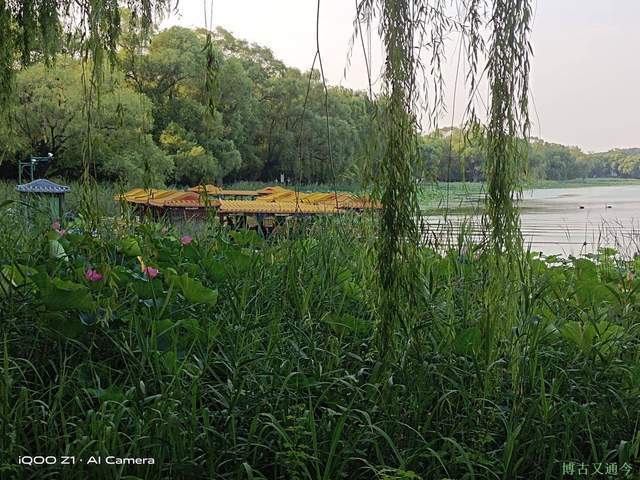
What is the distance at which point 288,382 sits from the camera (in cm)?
130

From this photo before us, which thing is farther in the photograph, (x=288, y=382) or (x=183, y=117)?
(x=183, y=117)

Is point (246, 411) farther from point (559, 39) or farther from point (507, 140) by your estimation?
point (559, 39)

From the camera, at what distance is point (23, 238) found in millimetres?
2184

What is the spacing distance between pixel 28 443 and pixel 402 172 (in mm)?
758

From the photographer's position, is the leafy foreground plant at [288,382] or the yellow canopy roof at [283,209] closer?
the leafy foreground plant at [288,382]

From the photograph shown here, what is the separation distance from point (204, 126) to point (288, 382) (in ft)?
1.77

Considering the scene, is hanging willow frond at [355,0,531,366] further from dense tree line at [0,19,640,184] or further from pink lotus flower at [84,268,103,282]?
pink lotus flower at [84,268,103,282]

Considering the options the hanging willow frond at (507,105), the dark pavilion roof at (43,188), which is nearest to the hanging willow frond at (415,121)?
the hanging willow frond at (507,105)

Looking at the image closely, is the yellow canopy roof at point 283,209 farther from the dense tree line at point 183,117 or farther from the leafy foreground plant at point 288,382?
the leafy foreground plant at point 288,382

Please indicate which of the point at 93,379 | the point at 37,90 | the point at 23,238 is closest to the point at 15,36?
the point at 23,238

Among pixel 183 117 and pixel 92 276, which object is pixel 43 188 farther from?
pixel 183 117

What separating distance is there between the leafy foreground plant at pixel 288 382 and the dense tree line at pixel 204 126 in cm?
25

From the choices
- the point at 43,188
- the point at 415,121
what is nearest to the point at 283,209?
the point at 43,188

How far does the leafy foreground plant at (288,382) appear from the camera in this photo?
1.09 meters
